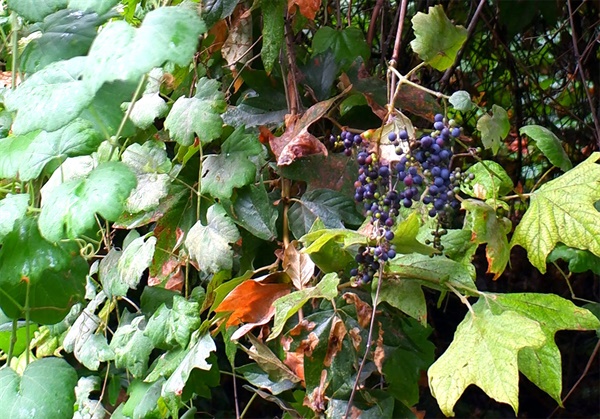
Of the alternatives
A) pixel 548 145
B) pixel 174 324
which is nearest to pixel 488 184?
pixel 548 145

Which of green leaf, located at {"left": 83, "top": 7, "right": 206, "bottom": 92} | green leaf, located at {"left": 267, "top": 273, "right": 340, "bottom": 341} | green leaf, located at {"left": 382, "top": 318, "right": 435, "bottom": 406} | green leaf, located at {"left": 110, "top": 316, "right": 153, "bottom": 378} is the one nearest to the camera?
green leaf, located at {"left": 83, "top": 7, "right": 206, "bottom": 92}

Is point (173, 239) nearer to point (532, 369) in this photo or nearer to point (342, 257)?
point (342, 257)

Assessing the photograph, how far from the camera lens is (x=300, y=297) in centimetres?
73

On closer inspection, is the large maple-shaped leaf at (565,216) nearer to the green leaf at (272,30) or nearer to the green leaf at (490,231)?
the green leaf at (490,231)

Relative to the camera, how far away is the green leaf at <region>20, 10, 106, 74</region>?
0.74 meters

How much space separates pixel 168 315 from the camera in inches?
36.3

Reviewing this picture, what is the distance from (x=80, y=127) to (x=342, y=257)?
31cm

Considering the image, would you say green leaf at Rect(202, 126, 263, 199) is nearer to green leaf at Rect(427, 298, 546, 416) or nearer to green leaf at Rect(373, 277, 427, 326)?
green leaf at Rect(373, 277, 427, 326)

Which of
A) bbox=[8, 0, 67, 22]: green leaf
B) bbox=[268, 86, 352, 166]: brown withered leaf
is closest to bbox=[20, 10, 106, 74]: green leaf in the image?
bbox=[8, 0, 67, 22]: green leaf

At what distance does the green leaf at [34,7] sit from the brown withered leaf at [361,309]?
42cm

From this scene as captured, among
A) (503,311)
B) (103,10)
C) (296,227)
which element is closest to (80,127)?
(103,10)

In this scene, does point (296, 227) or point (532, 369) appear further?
point (296, 227)

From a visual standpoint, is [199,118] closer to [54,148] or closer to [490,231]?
[54,148]

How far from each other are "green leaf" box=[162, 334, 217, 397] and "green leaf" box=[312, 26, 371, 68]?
1.39ft
